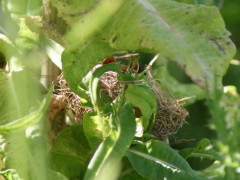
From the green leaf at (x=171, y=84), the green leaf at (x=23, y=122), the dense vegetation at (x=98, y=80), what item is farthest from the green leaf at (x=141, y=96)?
the green leaf at (x=171, y=84)

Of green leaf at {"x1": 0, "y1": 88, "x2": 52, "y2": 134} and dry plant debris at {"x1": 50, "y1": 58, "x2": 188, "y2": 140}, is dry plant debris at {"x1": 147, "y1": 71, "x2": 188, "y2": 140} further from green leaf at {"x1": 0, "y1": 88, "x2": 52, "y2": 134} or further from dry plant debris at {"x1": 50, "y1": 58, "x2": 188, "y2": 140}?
green leaf at {"x1": 0, "y1": 88, "x2": 52, "y2": 134}

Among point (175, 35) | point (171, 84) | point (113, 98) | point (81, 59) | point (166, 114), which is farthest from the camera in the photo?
point (171, 84)

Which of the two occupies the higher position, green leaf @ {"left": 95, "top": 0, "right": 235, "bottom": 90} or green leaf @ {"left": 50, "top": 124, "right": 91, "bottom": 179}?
green leaf @ {"left": 95, "top": 0, "right": 235, "bottom": 90}

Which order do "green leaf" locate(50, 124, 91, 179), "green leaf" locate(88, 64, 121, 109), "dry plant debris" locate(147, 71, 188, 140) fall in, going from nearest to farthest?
"green leaf" locate(88, 64, 121, 109), "green leaf" locate(50, 124, 91, 179), "dry plant debris" locate(147, 71, 188, 140)

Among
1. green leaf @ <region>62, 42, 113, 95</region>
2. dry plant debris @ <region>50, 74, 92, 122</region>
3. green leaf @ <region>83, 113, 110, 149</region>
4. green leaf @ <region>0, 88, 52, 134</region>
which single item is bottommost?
dry plant debris @ <region>50, 74, 92, 122</region>

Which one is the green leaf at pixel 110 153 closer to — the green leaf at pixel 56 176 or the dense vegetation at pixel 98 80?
the dense vegetation at pixel 98 80

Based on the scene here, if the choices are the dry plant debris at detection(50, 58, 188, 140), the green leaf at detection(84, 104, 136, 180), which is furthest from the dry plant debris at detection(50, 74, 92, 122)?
the green leaf at detection(84, 104, 136, 180)

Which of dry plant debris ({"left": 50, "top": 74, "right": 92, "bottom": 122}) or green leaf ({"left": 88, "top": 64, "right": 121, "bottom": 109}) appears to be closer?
green leaf ({"left": 88, "top": 64, "right": 121, "bottom": 109})

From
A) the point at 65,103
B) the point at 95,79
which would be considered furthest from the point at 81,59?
the point at 65,103

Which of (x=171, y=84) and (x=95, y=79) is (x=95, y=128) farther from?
(x=171, y=84)
